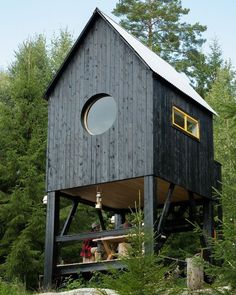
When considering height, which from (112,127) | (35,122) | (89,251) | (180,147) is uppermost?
(35,122)

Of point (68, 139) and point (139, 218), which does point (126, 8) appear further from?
point (139, 218)

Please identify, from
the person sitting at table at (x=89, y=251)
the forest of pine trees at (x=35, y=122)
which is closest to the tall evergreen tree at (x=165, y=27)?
the forest of pine trees at (x=35, y=122)

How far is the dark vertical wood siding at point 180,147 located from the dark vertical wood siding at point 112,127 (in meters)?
0.34

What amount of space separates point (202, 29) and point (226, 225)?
27925 mm

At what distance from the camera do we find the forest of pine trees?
63.0 ft

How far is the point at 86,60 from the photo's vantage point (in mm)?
15930

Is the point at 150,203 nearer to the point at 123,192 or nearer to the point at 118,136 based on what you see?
the point at 118,136

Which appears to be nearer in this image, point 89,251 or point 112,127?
point 112,127

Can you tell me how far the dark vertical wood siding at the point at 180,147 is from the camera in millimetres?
14406

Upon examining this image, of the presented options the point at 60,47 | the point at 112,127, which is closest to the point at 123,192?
the point at 112,127

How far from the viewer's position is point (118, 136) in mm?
14680

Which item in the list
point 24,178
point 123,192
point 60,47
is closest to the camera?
point 123,192

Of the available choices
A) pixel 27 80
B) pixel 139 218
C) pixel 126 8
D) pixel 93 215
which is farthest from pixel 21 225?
pixel 126 8

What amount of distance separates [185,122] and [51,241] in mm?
4672
